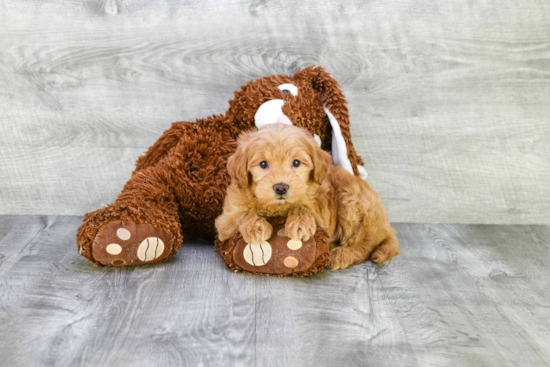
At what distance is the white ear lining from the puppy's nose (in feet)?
1.67

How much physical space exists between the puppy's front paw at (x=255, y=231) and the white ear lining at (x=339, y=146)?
1.59 ft

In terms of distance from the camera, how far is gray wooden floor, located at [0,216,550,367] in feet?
3.83

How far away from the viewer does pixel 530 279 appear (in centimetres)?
171

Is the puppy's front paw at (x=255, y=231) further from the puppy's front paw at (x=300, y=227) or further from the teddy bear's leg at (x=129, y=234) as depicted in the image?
the teddy bear's leg at (x=129, y=234)

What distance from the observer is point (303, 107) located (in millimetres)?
1760

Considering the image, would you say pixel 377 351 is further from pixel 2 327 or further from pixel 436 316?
pixel 2 327

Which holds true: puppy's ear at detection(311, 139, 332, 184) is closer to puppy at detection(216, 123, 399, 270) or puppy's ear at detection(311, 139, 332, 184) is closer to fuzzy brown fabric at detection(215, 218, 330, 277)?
puppy at detection(216, 123, 399, 270)

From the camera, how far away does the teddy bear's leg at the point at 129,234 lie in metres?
1.58

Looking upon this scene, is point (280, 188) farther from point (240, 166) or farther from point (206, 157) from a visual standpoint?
point (206, 157)

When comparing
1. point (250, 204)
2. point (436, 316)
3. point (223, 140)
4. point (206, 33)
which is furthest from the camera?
point (206, 33)

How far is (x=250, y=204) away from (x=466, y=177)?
136cm

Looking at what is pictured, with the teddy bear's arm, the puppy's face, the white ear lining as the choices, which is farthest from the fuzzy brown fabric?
the teddy bear's arm

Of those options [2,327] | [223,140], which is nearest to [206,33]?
[223,140]

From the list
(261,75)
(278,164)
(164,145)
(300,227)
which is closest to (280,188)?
(278,164)
